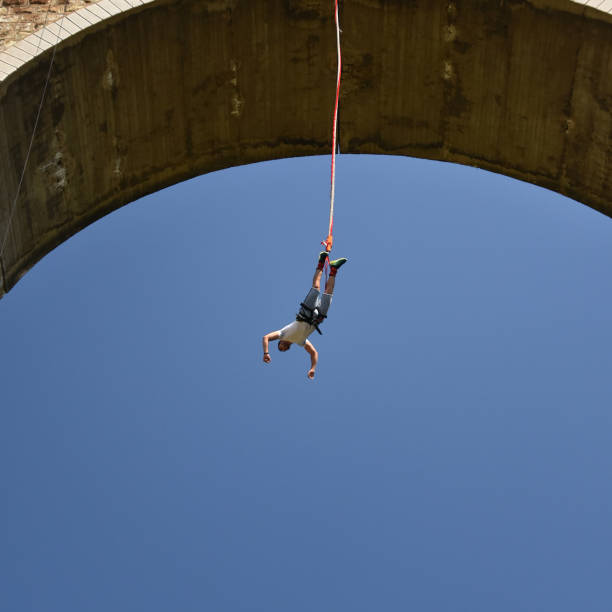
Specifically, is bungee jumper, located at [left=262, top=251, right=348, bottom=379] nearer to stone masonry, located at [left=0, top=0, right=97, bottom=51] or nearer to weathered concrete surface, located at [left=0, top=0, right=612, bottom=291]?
weathered concrete surface, located at [left=0, top=0, right=612, bottom=291]

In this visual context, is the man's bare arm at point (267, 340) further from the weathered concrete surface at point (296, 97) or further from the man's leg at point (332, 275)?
the weathered concrete surface at point (296, 97)

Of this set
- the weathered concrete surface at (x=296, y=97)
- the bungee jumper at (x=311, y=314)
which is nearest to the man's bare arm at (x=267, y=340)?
the bungee jumper at (x=311, y=314)

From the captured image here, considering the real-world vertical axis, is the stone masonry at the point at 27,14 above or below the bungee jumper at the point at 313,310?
above

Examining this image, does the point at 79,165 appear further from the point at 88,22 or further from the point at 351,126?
the point at 351,126

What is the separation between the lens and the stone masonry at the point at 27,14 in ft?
46.6

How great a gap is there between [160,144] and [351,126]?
2.28m

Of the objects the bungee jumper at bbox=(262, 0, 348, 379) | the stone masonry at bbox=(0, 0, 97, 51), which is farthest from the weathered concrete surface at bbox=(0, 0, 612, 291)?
the bungee jumper at bbox=(262, 0, 348, 379)

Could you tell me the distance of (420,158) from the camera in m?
16.5

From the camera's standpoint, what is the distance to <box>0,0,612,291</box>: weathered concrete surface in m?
14.8

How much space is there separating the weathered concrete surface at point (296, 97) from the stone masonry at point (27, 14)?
0.34 metres

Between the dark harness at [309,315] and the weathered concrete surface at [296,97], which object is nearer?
the dark harness at [309,315]

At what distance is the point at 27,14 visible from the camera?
47.2 feet

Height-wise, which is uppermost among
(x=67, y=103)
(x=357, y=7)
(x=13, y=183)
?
(x=357, y=7)

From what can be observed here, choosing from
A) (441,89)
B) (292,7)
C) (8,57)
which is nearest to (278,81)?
(292,7)
